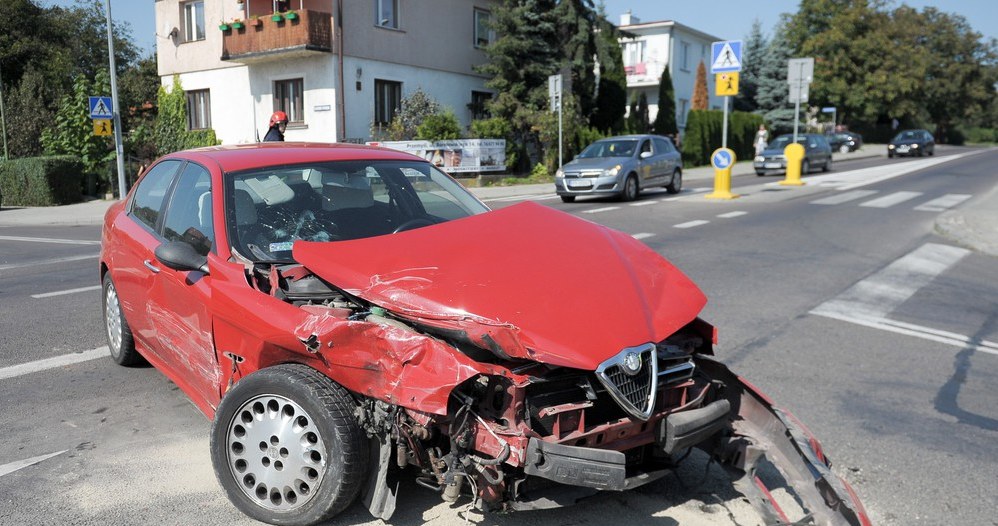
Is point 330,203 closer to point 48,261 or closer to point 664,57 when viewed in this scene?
point 48,261

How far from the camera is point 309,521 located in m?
3.08

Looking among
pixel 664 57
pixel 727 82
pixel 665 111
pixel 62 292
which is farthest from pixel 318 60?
pixel 664 57

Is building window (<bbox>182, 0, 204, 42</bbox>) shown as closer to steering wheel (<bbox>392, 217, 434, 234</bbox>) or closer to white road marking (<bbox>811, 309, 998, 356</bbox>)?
white road marking (<bbox>811, 309, 998, 356</bbox>)

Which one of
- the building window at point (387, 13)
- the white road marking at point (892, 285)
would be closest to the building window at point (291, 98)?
the building window at point (387, 13)

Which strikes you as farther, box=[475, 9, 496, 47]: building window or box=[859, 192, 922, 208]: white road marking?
box=[475, 9, 496, 47]: building window

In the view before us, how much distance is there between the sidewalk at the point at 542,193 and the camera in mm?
12883

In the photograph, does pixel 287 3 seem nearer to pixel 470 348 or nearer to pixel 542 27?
pixel 542 27

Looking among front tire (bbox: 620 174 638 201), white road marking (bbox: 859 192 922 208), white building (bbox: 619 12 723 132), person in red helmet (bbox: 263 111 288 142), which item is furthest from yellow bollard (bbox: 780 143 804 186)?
white building (bbox: 619 12 723 132)

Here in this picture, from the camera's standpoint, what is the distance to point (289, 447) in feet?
10.2

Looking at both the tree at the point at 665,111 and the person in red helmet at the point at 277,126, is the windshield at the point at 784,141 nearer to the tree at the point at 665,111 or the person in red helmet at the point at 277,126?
the tree at the point at 665,111

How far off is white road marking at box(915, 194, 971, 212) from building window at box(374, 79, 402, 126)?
58.4 feet

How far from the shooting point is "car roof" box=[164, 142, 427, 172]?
4.36m

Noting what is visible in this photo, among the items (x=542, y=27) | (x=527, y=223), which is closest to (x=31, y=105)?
(x=542, y=27)

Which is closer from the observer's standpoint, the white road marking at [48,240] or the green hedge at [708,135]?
the white road marking at [48,240]
